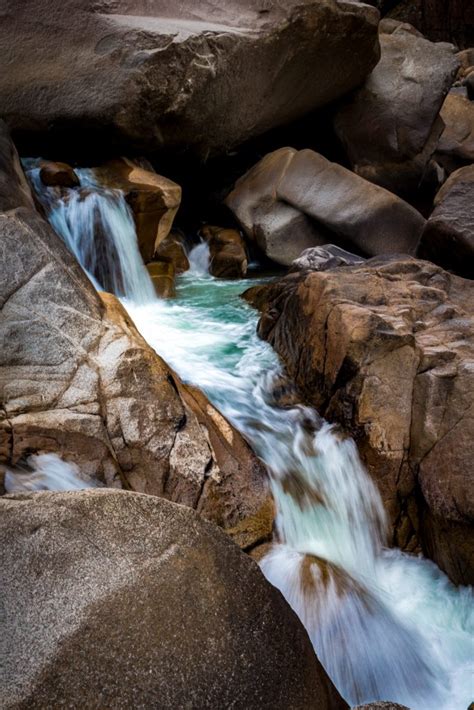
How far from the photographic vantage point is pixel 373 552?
3.84 metres

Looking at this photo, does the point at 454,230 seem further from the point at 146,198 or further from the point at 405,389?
the point at 146,198

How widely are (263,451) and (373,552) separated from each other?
96cm

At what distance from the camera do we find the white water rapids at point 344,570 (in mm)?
3043

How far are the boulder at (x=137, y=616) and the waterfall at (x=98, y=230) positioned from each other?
5.37m

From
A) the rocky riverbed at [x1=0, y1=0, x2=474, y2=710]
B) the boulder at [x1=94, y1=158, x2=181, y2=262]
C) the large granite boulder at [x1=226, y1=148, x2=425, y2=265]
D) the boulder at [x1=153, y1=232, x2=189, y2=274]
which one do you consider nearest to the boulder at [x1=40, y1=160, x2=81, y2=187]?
the rocky riverbed at [x1=0, y1=0, x2=474, y2=710]

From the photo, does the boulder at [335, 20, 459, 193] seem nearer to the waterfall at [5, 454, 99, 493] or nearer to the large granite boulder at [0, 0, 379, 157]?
the large granite boulder at [0, 0, 379, 157]

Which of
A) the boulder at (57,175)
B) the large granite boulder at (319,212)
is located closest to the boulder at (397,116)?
the large granite boulder at (319,212)

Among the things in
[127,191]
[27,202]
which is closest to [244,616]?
[27,202]

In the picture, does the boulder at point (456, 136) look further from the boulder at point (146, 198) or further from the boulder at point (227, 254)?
the boulder at point (146, 198)

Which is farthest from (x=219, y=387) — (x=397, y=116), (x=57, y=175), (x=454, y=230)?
(x=397, y=116)

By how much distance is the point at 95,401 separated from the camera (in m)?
3.50

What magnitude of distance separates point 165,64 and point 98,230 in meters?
2.45

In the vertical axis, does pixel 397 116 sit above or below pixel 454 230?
above

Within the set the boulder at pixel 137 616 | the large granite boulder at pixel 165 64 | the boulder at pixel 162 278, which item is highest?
the large granite boulder at pixel 165 64
